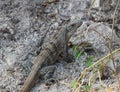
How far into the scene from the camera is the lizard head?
631 cm

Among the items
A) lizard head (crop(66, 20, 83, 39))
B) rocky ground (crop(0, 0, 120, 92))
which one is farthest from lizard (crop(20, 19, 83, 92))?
rocky ground (crop(0, 0, 120, 92))

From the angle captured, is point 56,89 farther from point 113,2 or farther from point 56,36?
point 113,2

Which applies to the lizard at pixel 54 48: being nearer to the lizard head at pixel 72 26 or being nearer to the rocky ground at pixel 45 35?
the lizard head at pixel 72 26

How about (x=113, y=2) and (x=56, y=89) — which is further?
(x=113, y=2)

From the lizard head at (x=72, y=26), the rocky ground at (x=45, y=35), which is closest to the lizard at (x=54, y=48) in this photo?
the lizard head at (x=72, y=26)

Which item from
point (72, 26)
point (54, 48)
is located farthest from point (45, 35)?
point (72, 26)

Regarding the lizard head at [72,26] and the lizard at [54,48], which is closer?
the lizard at [54,48]

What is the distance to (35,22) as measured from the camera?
6.58m

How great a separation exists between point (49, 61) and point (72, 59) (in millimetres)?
352

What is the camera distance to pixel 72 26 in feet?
20.9

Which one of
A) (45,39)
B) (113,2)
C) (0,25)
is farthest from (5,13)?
(113,2)

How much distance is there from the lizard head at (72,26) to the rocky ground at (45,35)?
0.33 ft

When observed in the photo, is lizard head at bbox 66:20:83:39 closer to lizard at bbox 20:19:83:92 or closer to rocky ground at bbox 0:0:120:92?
lizard at bbox 20:19:83:92

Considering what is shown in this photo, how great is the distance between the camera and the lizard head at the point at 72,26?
20.7ft
